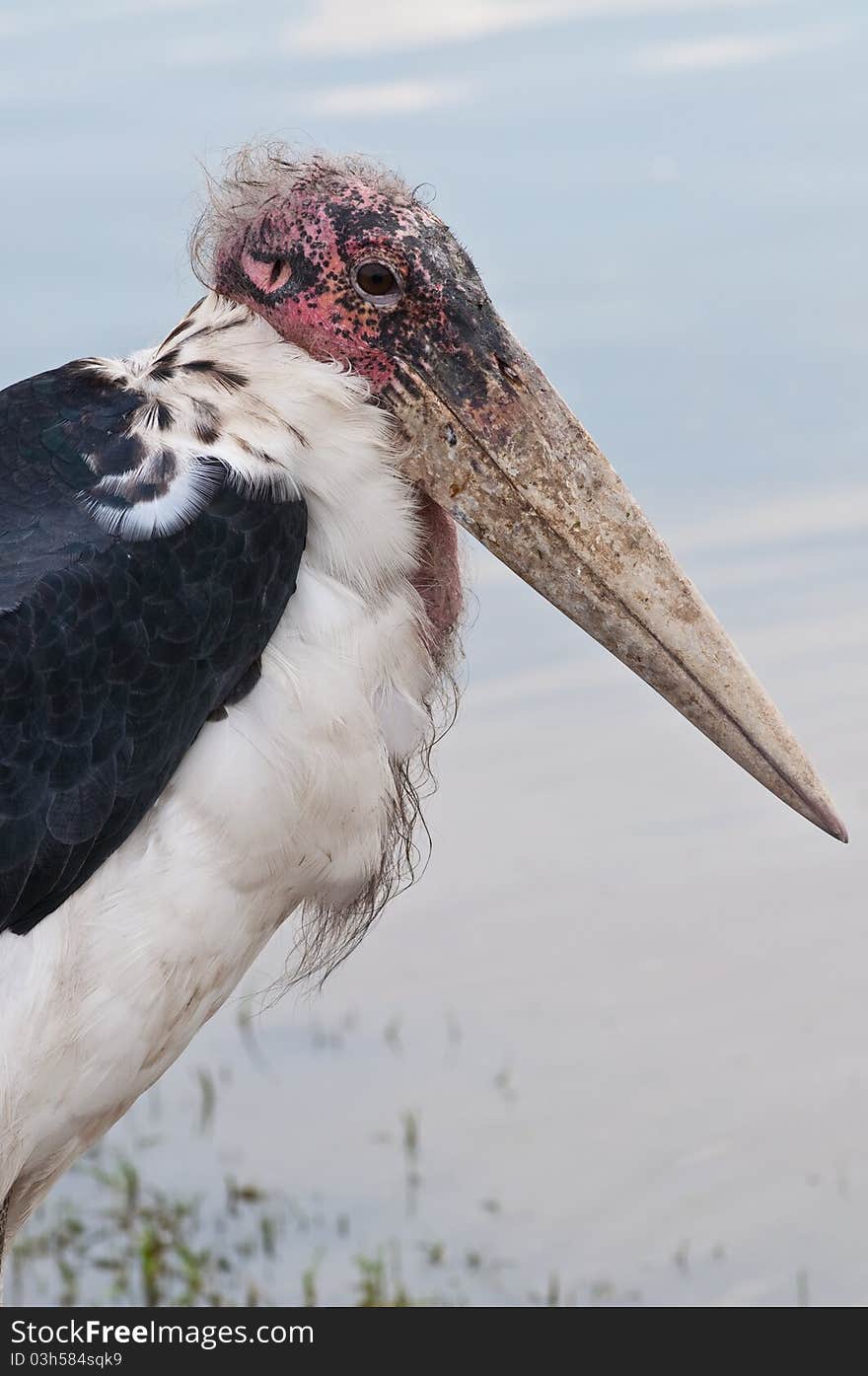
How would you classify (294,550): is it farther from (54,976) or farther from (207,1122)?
(207,1122)

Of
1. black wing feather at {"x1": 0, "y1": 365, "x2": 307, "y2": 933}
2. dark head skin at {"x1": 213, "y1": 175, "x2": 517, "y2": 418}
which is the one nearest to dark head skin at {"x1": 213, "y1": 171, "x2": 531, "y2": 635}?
dark head skin at {"x1": 213, "y1": 175, "x2": 517, "y2": 418}

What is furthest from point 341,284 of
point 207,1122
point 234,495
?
point 207,1122

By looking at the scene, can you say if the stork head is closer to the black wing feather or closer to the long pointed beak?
the long pointed beak

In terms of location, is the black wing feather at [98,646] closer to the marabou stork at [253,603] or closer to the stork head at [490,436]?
the marabou stork at [253,603]

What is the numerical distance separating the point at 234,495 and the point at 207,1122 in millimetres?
3982

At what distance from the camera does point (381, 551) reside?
246cm

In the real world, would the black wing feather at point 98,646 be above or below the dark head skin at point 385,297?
below

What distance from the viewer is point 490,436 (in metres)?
2.50

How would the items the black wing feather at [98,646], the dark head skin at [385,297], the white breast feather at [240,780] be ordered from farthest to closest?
the dark head skin at [385,297] → the white breast feather at [240,780] → the black wing feather at [98,646]

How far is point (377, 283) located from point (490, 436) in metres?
0.23

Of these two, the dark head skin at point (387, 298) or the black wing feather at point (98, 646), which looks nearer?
the black wing feather at point (98, 646)

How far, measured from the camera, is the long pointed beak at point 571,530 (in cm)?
249

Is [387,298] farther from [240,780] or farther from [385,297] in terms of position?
[240,780]

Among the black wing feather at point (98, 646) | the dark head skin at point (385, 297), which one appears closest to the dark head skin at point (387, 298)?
the dark head skin at point (385, 297)
